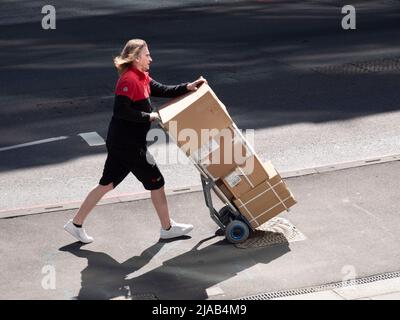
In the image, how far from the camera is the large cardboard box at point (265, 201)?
34.3 ft

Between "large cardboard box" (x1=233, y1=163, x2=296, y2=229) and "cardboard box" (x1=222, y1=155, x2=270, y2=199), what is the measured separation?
2.0 inches

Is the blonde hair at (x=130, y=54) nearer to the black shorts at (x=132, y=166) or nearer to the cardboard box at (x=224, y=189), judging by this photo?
the black shorts at (x=132, y=166)

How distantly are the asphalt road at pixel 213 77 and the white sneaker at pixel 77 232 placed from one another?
1441 mm

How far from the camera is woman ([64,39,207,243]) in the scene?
10.1 meters

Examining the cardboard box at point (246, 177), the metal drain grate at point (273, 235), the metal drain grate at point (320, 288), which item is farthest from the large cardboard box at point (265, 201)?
the metal drain grate at point (320, 288)

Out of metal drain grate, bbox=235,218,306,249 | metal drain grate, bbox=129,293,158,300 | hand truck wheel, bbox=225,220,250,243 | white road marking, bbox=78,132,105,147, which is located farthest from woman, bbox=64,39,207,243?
white road marking, bbox=78,132,105,147

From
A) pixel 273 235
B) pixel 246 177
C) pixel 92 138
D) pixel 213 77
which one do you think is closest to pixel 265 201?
pixel 246 177

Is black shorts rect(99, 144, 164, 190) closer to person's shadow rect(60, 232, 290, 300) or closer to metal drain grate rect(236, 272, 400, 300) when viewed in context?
person's shadow rect(60, 232, 290, 300)

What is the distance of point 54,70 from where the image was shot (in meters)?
18.5

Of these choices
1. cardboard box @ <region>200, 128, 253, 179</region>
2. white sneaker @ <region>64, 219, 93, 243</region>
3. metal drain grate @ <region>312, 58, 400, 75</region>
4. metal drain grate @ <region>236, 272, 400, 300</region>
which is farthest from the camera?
metal drain grate @ <region>312, 58, 400, 75</region>

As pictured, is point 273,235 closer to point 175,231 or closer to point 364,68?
point 175,231

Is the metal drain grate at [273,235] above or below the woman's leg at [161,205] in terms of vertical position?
below

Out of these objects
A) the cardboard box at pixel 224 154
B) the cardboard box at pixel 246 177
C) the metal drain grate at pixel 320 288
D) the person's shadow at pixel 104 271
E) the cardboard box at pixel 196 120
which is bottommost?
the person's shadow at pixel 104 271

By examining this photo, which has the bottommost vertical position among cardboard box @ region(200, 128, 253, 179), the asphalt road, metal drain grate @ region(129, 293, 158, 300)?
the asphalt road
